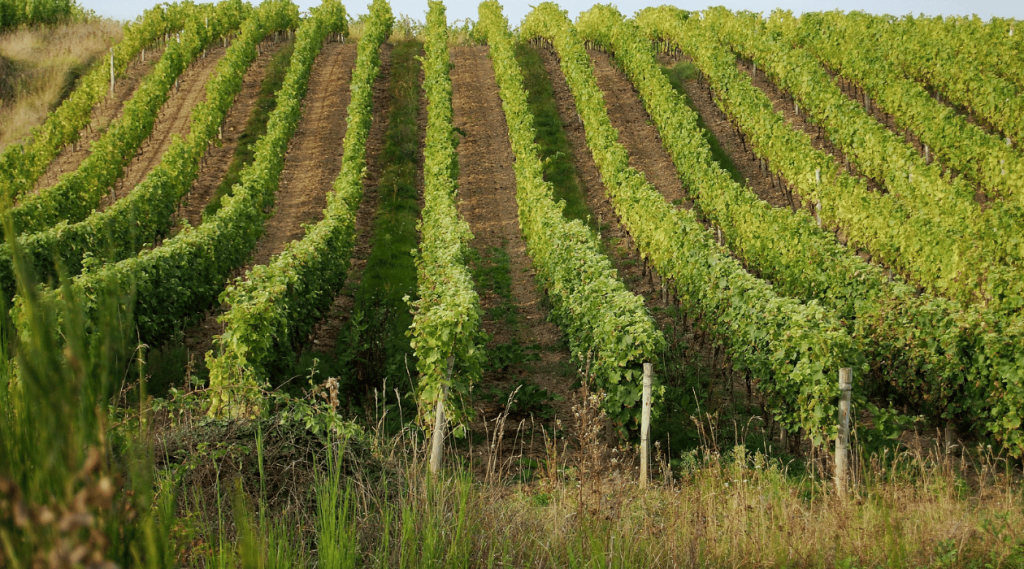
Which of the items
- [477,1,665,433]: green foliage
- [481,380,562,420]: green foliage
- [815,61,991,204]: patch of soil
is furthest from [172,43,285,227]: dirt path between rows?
[815,61,991,204]: patch of soil

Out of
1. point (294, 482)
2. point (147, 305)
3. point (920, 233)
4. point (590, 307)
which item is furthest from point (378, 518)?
point (920, 233)

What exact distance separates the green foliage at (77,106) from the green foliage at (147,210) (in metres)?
1.35

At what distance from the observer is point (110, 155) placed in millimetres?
22219

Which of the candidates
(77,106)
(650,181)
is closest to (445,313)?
(650,181)

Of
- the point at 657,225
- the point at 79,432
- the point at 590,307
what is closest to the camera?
the point at 79,432

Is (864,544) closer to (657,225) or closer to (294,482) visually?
(294,482)

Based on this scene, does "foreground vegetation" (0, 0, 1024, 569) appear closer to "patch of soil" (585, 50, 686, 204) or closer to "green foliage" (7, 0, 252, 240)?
"patch of soil" (585, 50, 686, 204)

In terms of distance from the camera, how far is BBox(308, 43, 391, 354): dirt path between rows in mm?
14797

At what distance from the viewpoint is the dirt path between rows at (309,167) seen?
15.4m

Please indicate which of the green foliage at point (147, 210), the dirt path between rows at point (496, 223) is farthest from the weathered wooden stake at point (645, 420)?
the green foliage at point (147, 210)

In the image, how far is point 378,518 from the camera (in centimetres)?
388

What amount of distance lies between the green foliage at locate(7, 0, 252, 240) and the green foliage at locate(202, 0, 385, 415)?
4.11 metres

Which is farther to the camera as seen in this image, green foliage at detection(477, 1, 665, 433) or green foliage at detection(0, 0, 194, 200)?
green foliage at detection(0, 0, 194, 200)

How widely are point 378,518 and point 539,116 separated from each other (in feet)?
88.5
